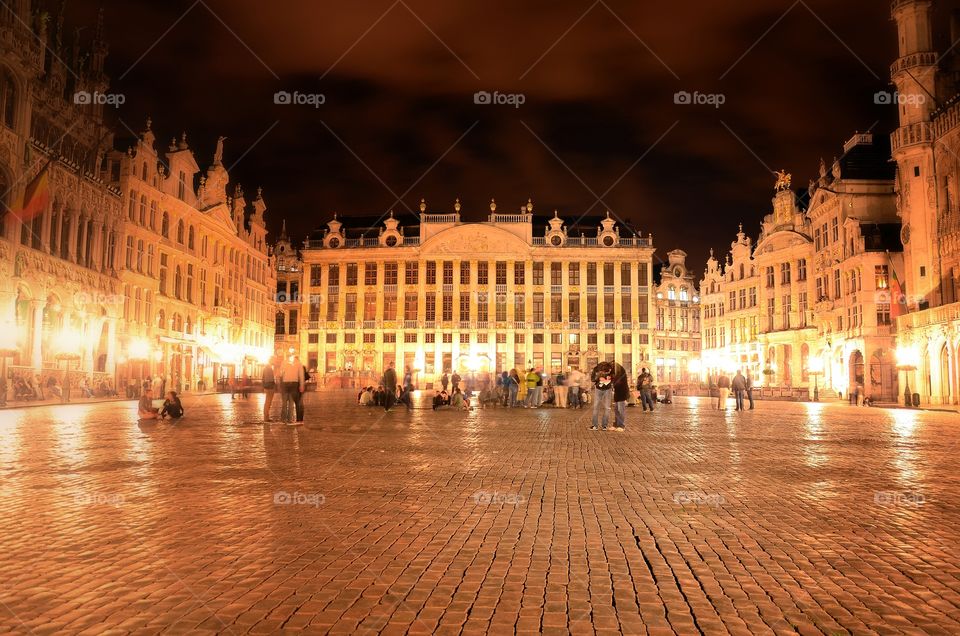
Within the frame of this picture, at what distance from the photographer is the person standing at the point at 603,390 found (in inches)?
719

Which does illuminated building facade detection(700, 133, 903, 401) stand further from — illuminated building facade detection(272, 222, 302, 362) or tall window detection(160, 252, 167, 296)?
illuminated building facade detection(272, 222, 302, 362)

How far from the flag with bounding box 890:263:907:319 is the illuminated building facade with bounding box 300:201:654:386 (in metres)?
36.6

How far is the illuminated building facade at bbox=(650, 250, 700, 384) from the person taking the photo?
94.6 meters

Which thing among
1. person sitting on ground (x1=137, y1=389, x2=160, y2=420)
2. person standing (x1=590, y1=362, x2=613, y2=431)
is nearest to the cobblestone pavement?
person standing (x1=590, y1=362, x2=613, y2=431)

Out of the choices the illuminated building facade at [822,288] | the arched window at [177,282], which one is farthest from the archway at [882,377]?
the arched window at [177,282]

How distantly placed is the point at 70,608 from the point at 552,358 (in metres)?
79.7

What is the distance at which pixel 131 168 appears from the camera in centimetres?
4762

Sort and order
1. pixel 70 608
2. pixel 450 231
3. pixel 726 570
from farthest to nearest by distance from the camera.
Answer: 1. pixel 450 231
2. pixel 726 570
3. pixel 70 608

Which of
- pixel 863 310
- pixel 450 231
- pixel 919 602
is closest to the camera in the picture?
pixel 919 602

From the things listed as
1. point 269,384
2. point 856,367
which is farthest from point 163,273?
point 856,367

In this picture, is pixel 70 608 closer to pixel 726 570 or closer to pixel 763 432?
pixel 726 570

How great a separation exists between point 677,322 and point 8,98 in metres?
77.2

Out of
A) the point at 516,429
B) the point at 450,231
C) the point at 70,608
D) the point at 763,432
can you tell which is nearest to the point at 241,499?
the point at 70,608

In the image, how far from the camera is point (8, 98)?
35781 millimetres
